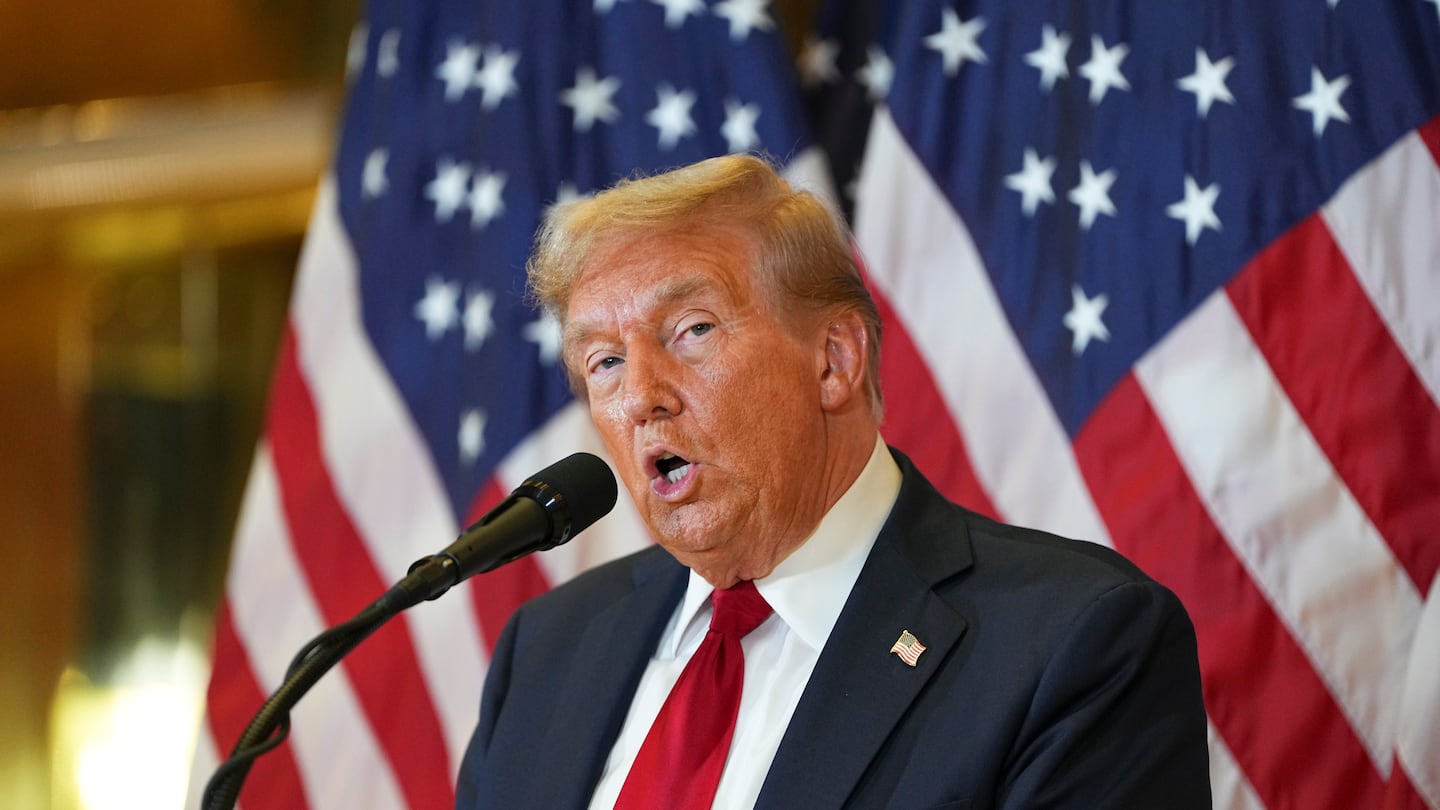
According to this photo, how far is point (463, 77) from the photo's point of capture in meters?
3.32

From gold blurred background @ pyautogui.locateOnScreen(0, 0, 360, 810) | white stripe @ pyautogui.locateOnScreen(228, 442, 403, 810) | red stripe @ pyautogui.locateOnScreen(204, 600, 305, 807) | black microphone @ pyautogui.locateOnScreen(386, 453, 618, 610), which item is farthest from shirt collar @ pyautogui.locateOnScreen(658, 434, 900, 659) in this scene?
gold blurred background @ pyautogui.locateOnScreen(0, 0, 360, 810)

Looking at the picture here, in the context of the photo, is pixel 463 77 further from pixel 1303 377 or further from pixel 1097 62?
pixel 1303 377

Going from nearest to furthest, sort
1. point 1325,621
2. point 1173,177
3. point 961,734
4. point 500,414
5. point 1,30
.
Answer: point 961,734, point 1325,621, point 1173,177, point 500,414, point 1,30

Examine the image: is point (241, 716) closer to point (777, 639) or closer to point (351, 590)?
point (351, 590)

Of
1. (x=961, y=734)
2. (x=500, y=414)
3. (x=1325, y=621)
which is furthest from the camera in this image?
(x=500, y=414)

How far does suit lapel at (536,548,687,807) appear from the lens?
1996 mm

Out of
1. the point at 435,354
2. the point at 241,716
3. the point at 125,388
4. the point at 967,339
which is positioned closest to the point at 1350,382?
the point at 967,339

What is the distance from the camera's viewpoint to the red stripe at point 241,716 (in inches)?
124

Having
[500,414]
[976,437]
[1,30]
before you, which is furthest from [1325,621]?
[1,30]

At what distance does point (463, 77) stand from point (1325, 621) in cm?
208

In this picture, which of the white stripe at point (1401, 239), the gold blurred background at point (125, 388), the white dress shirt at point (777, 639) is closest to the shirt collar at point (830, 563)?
the white dress shirt at point (777, 639)

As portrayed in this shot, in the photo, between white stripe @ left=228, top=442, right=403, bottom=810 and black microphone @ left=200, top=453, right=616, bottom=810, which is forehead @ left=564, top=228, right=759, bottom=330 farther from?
white stripe @ left=228, top=442, right=403, bottom=810

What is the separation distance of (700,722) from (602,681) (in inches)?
10.1

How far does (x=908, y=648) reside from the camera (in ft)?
5.89
